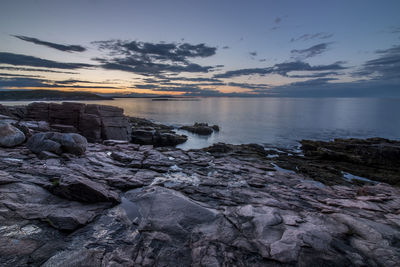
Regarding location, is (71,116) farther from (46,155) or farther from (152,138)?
(46,155)

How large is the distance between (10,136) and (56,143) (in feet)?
9.90

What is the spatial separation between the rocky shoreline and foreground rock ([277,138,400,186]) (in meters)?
5.93

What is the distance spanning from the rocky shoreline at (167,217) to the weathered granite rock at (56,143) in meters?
0.07

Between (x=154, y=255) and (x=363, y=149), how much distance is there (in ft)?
108

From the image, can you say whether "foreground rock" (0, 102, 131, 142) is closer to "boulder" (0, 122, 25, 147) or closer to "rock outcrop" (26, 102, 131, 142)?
"rock outcrop" (26, 102, 131, 142)

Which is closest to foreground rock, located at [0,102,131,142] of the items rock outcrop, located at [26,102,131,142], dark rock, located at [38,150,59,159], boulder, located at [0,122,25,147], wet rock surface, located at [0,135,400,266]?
rock outcrop, located at [26,102,131,142]

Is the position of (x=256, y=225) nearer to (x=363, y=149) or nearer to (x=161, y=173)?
(x=161, y=173)

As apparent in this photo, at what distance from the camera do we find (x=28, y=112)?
23984mm

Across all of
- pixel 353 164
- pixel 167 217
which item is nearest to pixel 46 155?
pixel 167 217

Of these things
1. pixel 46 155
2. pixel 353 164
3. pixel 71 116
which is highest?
pixel 71 116

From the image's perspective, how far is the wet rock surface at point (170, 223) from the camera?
5.31 metres

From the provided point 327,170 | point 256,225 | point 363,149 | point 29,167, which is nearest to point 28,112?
point 29,167

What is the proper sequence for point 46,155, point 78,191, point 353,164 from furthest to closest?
point 353,164 → point 46,155 → point 78,191

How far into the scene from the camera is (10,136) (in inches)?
487
